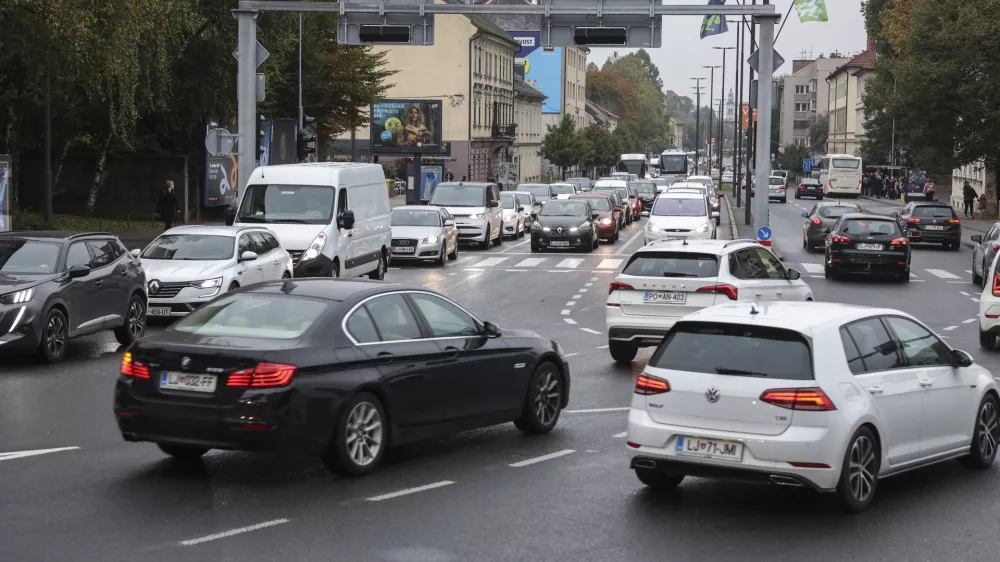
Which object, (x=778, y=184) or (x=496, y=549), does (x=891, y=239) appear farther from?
(x=778, y=184)

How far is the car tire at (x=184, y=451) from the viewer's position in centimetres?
960

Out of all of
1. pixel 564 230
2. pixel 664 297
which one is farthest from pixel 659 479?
pixel 564 230

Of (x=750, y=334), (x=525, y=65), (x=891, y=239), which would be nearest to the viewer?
(x=750, y=334)

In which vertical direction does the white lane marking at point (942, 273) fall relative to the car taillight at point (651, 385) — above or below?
below

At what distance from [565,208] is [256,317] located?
101 feet

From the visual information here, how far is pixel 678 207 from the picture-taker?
117ft

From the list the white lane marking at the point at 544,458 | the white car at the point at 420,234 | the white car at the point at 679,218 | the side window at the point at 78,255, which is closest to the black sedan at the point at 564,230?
the white car at the point at 679,218

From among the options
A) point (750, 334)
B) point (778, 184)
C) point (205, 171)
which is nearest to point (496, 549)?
point (750, 334)

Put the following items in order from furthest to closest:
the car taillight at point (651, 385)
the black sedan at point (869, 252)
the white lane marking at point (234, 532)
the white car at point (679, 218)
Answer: the white car at point (679, 218), the black sedan at point (869, 252), the car taillight at point (651, 385), the white lane marking at point (234, 532)

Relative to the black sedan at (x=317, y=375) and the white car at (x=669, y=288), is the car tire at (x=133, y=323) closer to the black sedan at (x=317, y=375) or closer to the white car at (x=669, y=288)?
the white car at (x=669, y=288)

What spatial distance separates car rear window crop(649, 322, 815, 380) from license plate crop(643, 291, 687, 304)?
6925mm

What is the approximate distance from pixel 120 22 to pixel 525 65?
317 feet

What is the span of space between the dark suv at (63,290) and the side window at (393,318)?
6.74m

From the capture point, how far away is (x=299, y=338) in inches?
358
